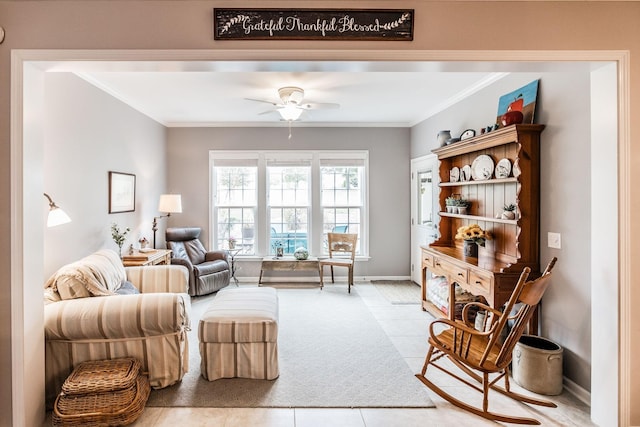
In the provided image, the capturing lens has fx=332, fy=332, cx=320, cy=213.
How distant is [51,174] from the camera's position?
288 centimetres

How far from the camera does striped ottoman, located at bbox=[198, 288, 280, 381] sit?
8.32 ft

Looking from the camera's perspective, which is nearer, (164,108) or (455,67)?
(455,67)

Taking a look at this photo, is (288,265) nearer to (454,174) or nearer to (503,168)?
(454,174)

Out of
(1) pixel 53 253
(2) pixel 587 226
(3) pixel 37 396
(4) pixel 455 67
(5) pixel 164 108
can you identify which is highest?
(5) pixel 164 108

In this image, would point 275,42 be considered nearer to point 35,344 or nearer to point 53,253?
point 35,344

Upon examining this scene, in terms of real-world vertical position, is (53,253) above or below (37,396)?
above

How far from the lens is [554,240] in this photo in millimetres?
2613

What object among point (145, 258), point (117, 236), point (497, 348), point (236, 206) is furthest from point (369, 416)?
point (236, 206)

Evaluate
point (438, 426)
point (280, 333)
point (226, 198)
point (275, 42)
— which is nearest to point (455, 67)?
point (275, 42)

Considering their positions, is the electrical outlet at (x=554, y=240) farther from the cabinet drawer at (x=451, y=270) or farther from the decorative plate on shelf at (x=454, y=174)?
the decorative plate on shelf at (x=454, y=174)

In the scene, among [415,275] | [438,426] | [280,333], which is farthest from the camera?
[415,275]

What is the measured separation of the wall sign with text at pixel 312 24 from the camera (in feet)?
6.35

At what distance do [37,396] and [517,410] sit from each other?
10.2ft

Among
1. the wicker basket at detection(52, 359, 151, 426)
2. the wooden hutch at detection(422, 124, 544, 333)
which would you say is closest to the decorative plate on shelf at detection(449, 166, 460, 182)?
the wooden hutch at detection(422, 124, 544, 333)
